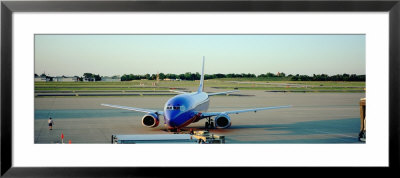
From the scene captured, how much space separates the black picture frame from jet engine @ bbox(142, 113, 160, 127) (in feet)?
40.7

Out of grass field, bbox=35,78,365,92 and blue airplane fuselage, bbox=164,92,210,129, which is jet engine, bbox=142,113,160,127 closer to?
blue airplane fuselage, bbox=164,92,210,129

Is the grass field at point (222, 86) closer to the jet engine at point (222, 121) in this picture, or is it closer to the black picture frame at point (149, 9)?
the jet engine at point (222, 121)

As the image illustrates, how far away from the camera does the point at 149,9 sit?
13547 mm

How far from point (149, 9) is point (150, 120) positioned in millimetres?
13867

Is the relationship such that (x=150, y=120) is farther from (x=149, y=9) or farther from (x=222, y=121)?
(x=149, y=9)

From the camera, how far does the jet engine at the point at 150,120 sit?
26212mm

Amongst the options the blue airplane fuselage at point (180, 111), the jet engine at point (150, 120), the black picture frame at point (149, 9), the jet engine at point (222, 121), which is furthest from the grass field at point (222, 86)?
the black picture frame at point (149, 9)

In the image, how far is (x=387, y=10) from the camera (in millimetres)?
13773

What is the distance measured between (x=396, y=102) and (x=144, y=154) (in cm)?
975

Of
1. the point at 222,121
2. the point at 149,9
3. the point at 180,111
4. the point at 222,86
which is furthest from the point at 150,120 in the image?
the point at 222,86

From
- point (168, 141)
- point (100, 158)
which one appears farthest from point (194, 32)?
point (100, 158)

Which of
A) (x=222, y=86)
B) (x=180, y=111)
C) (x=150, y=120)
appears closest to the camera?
(x=180, y=111)

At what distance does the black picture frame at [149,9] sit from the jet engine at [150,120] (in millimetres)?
12402

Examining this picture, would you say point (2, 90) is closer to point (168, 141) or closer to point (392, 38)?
point (168, 141)
